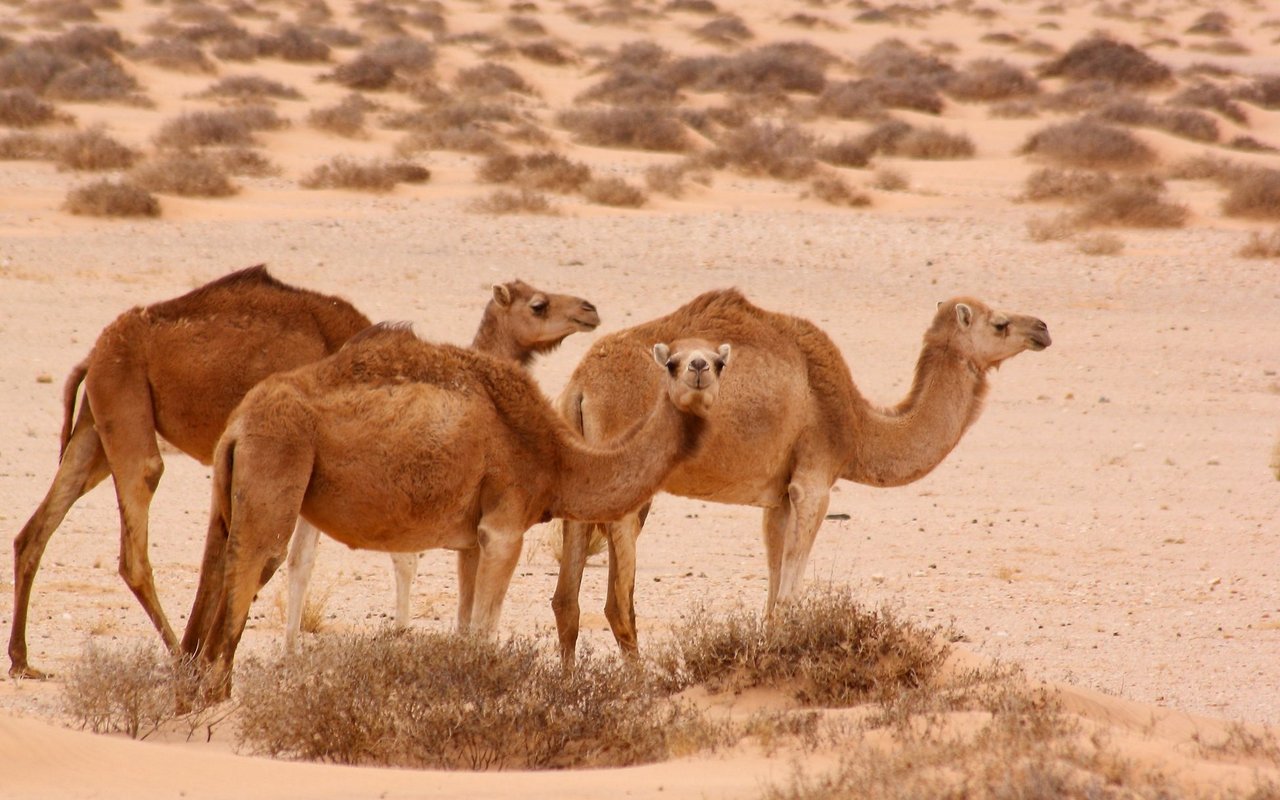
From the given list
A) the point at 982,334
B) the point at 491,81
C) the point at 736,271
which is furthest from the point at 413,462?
the point at 491,81

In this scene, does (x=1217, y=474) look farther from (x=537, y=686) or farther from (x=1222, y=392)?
(x=537, y=686)

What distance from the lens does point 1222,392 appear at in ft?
61.5

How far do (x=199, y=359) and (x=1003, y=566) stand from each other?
630 cm

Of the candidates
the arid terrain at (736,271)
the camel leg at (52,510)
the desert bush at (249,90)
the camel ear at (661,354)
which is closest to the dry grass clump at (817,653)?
the arid terrain at (736,271)

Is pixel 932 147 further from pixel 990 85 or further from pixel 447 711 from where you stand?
pixel 447 711

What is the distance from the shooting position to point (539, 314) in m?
10.5

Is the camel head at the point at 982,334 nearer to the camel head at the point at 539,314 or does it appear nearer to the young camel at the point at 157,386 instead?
the camel head at the point at 539,314

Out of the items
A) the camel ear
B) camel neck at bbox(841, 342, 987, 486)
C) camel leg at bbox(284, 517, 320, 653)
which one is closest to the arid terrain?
camel leg at bbox(284, 517, 320, 653)

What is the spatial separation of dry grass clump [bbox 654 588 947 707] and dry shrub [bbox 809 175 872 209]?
21286 mm

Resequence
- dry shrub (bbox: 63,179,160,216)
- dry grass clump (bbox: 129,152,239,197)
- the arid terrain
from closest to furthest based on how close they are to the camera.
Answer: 1. the arid terrain
2. dry shrub (bbox: 63,179,160,216)
3. dry grass clump (bbox: 129,152,239,197)

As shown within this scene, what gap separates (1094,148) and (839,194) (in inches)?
318

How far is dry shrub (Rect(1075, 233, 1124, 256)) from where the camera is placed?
25.4 metres

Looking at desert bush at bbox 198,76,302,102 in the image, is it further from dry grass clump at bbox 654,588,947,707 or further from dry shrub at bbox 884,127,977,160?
dry grass clump at bbox 654,588,947,707

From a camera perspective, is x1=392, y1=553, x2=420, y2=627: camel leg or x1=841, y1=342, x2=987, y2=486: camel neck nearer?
x1=392, y1=553, x2=420, y2=627: camel leg
